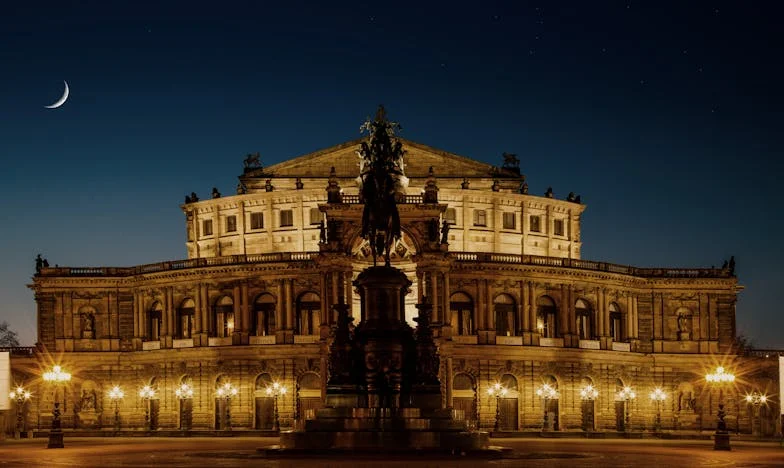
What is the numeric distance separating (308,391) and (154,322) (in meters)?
16.6

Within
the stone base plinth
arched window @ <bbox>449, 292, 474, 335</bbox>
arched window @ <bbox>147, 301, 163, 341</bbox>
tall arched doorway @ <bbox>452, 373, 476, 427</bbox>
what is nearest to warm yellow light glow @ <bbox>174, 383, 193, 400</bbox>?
arched window @ <bbox>147, 301, 163, 341</bbox>

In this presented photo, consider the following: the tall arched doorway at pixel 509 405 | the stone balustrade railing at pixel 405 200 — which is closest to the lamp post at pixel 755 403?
the tall arched doorway at pixel 509 405

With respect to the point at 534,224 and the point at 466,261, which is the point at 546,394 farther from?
the point at 534,224

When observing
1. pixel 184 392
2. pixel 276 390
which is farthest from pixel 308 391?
pixel 184 392

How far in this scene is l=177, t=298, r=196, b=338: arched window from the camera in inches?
4680

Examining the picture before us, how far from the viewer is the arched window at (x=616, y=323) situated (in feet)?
396

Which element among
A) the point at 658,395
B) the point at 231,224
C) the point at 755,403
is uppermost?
the point at 231,224

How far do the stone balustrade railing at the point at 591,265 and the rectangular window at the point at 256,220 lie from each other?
2238 centimetres

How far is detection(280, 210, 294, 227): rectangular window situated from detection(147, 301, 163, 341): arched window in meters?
14.0

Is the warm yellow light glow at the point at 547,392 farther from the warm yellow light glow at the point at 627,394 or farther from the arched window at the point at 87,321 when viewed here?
the arched window at the point at 87,321

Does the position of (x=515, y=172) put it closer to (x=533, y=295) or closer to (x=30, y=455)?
(x=533, y=295)

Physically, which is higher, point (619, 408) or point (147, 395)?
point (147, 395)

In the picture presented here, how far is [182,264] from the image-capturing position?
11981 centimetres

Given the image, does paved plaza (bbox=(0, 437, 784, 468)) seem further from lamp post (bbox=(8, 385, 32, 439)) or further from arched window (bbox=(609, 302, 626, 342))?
arched window (bbox=(609, 302, 626, 342))
